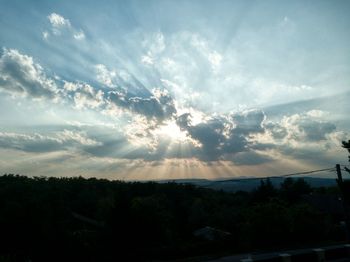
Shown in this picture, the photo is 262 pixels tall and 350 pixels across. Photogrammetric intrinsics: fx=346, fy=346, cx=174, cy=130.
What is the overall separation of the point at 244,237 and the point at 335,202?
3698cm

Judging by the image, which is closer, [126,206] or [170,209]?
[126,206]

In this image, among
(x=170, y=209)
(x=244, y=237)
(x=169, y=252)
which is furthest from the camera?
(x=170, y=209)

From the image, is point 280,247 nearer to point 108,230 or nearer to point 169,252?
point 169,252

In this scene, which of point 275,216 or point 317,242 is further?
point 317,242

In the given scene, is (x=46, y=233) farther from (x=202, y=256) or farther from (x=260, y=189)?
(x=260, y=189)

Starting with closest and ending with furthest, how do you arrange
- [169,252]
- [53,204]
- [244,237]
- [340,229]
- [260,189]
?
1. [169,252]
2. [244,237]
3. [340,229]
4. [53,204]
5. [260,189]

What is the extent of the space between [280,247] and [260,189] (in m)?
43.1

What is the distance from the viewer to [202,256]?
3684 centimetres

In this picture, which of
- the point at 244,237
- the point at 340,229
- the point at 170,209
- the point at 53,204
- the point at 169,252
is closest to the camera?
the point at 169,252

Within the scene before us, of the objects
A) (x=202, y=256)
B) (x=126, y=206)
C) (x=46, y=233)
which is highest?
(x=126, y=206)

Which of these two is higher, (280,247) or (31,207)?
(31,207)

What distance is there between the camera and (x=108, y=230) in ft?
123

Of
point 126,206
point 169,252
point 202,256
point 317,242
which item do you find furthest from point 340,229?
point 126,206

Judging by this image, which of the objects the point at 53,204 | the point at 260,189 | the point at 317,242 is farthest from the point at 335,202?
the point at 53,204
